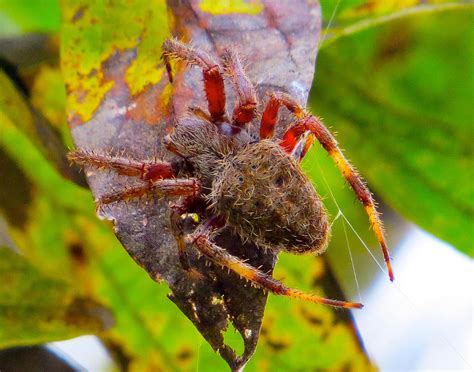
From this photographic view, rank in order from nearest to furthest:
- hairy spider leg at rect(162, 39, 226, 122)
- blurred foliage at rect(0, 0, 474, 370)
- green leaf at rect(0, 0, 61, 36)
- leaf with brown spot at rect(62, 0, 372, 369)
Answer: leaf with brown spot at rect(62, 0, 372, 369) < hairy spider leg at rect(162, 39, 226, 122) < blurred foliage at rect(0, 0, 474, 370) < green leaf at rect(0, 0, 61, 36)

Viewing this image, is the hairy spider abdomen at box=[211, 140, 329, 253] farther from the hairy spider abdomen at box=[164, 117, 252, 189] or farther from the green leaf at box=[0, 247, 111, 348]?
the green leaf at box=[0, 247, 111, 348]

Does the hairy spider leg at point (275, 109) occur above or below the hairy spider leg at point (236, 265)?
above

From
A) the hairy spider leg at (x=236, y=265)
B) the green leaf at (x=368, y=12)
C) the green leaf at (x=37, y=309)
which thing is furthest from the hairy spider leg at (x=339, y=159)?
the green leaf at (x=37, y=309)

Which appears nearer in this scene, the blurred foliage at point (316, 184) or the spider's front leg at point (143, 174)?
the spider's front leg at point (143, 174)

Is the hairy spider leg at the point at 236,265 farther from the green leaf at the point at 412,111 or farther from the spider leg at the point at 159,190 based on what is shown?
the green leaf at the point at 412,111

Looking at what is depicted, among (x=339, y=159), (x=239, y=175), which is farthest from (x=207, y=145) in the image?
(x=339, y=159)

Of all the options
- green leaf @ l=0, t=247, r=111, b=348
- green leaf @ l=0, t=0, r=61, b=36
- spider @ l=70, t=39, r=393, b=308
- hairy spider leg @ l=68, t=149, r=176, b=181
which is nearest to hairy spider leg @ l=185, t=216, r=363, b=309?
Result: spider @ l=70, t=39, r=393, b=308

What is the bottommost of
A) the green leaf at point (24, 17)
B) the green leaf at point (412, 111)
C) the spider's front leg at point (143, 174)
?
the green leaf at point (412, 111)
